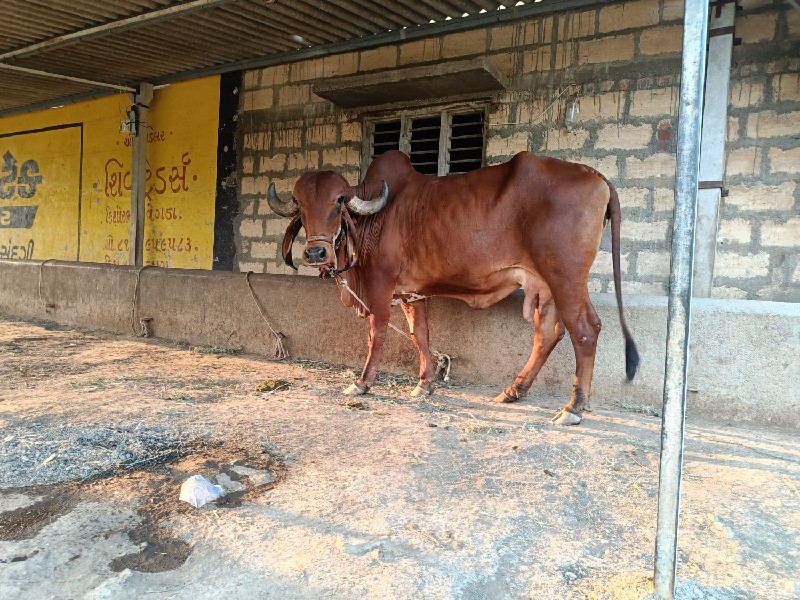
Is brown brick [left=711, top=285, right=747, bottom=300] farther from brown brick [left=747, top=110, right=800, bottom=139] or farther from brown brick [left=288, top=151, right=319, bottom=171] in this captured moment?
brown brick [left=288, top=151, right=319, bottom=171]

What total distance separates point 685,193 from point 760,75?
367 centimetres

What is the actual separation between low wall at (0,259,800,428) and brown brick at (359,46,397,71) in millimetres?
2481

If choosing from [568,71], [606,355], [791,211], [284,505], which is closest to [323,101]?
[568,71]

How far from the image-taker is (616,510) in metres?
2.62

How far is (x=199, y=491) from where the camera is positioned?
2.55 metres

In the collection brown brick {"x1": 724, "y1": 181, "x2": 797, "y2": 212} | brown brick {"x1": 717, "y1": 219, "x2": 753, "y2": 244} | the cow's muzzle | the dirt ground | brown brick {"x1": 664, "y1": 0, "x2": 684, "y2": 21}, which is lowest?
the dirt ground

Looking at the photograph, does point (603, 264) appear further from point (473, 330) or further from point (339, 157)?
point (339, 157)

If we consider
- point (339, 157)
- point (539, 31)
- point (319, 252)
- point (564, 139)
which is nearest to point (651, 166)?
point (564, 139)

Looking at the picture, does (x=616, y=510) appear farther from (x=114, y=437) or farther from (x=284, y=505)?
(x=114, y=437)

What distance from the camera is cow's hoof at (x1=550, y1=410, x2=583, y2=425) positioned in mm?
3943

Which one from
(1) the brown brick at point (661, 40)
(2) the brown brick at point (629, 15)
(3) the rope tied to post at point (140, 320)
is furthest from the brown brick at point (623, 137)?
(3) the rope tied to post at point (140, 320)

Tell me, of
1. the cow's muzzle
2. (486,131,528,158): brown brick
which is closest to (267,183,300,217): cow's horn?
the cow's muzzle

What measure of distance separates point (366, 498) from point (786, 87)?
4.43 m

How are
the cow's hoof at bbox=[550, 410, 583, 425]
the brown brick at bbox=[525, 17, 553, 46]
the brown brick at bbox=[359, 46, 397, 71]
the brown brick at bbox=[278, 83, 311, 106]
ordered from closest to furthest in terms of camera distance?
the cow's hoof at bbox=[550, 410, 583, 425] < the brown brick at bbox=[525, 17, 553, 46] < the brown brick at bbox=[359, 46, 397, 71] < the brown brick at bbox=[278, 83, 311, 106]
